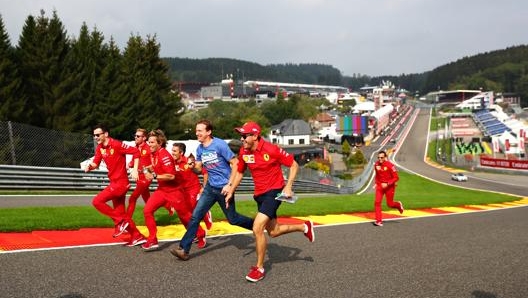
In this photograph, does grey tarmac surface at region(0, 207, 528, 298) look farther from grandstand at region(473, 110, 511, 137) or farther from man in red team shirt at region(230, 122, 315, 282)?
grandstand at region(473, 110, 511, 137)

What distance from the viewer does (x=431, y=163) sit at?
8156 cm

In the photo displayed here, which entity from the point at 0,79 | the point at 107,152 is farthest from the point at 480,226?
the point at 0,79

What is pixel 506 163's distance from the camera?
6309 centimetres

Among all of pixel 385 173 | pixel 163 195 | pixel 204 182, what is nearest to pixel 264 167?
pixel 204 182

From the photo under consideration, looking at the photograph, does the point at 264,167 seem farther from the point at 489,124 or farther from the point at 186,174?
the point at 489,124

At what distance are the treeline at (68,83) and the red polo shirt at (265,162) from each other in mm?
28255

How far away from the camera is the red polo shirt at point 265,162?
6.22 m

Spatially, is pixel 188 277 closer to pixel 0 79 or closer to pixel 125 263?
pixel 125 263

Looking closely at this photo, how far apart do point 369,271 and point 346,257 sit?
0.86 meters

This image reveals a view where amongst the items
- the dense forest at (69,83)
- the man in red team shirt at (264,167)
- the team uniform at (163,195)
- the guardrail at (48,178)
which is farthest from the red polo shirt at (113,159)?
the dense forest at (69,83)

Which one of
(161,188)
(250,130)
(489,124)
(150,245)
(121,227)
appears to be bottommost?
(489,124)

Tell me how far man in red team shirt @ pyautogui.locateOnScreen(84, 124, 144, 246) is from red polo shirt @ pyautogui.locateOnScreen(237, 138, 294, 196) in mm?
2400

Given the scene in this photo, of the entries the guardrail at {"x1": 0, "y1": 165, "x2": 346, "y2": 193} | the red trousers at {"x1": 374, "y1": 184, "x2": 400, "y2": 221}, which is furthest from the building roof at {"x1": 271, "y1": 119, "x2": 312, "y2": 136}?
the red trousers at {"x1": 374, "y1": 184, "x2": 400, "y2": 221}

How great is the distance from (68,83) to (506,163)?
57.8 m
